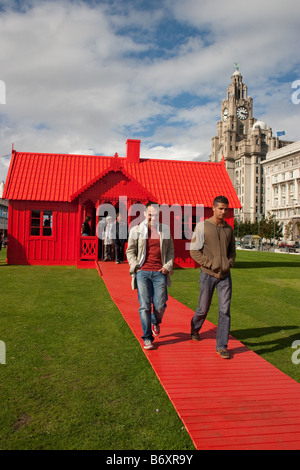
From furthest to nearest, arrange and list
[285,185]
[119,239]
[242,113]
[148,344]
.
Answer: [242,113] < [285,185] < [119,239] < [148,344]

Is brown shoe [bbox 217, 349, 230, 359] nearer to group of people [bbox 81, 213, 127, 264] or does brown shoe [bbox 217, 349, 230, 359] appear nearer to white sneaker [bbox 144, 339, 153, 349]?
white sneaker [bbox 144, 339, 153, 349]

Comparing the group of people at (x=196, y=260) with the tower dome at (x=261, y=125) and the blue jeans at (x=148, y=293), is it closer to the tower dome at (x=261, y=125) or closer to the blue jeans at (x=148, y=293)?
the blue jeans at (x=148, y=293)

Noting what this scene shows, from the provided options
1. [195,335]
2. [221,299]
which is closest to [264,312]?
[195,335]

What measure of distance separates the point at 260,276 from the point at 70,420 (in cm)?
1416

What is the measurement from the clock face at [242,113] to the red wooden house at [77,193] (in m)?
137

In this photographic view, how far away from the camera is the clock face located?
149250 mm

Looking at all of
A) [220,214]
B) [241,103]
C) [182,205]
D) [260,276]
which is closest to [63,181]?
[182,205]

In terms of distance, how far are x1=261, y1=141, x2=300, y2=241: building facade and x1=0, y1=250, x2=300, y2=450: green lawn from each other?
267ft

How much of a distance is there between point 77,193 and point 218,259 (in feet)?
43.6

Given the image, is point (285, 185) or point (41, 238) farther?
point (285, 185)

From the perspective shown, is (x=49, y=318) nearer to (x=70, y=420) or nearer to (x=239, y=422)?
(x=70, y=420)

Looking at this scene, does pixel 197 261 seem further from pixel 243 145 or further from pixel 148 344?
pixel 243 145

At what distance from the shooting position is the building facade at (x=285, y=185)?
92.9 m

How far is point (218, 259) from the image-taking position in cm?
559
